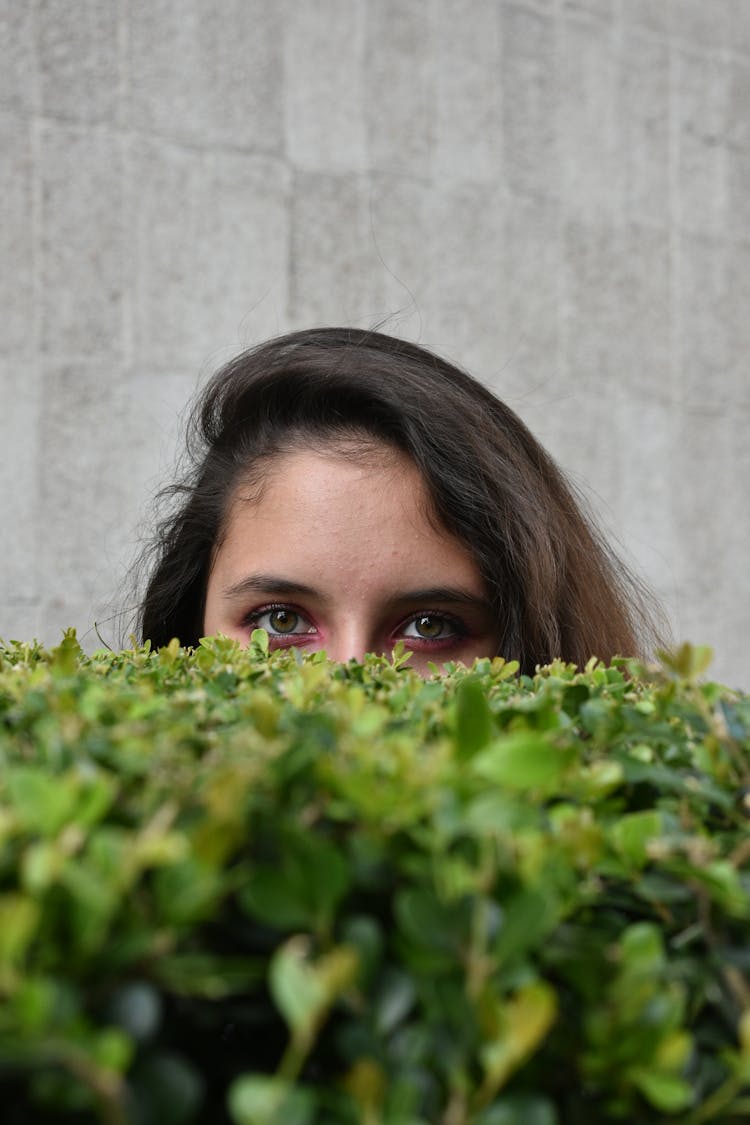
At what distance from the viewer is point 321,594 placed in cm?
137

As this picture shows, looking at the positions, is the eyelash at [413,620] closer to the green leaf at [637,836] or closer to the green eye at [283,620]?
the green eye at [283,620]

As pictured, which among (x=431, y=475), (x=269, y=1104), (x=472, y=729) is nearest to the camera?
(x=269, y=1104)

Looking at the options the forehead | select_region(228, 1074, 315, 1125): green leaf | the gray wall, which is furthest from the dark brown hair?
select_region(228, 1074, 315, 1125): green leaf

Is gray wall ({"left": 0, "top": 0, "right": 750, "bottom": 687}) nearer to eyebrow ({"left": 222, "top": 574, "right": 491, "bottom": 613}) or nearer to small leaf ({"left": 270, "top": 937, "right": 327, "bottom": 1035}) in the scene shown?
eyebrow ({"left": 222, "top": 574, "right": 491, "bottom": 613})

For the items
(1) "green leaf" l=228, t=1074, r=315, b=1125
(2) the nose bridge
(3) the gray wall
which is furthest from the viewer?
(3) the gray wall

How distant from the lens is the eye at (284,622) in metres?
1.40

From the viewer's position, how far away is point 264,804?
0.25 meters

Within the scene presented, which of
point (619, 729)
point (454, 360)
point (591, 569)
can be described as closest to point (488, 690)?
point (619, 729)

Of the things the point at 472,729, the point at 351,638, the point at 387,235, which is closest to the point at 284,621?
the point at 351,638

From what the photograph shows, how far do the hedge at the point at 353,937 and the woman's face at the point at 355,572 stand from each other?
39.6 inches

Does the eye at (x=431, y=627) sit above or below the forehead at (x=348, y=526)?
below

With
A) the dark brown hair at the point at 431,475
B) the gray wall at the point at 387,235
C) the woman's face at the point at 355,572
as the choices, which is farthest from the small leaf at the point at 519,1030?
the gray wall at the point at 387,235

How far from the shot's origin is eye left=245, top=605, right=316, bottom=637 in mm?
1397

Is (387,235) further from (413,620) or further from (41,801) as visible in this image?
(41,801)
